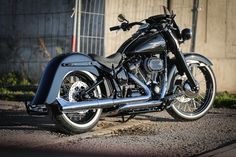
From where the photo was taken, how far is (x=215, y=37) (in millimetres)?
9984

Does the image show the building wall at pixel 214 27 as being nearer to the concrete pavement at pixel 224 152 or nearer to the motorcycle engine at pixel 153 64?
the motorcycle engine at pixel 153 64

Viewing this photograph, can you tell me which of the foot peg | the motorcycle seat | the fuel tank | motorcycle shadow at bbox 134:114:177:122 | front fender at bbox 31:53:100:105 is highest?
the fuel tank

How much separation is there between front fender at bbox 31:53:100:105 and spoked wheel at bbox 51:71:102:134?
8cm

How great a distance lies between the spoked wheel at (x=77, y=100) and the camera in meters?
4.96

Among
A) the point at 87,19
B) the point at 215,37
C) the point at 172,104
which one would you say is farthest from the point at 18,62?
the point at 172,104

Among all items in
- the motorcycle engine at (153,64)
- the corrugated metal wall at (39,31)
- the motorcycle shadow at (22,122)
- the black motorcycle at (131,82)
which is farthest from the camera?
the corrugated metal wall at (39,31)

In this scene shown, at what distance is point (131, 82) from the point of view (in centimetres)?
551

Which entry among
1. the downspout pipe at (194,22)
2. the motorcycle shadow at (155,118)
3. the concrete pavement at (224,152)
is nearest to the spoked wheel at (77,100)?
the motorcycle shadow at (155,118)

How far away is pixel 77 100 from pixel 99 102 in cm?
23

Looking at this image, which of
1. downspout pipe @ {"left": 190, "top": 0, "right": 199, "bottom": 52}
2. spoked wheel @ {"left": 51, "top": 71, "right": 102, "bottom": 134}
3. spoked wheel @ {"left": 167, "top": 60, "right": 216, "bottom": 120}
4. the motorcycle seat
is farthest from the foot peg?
downspout pipe @ {"left": 190, "top": 0, "right": 199, "bottom": 52}

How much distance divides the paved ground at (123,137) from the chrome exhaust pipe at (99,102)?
0.98 ft

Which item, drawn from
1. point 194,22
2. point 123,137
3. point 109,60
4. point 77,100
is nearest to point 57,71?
point 77,100

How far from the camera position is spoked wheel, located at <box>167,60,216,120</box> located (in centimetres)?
596

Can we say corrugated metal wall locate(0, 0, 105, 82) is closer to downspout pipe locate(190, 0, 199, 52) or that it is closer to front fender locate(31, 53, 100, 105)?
downspout pipe locate(190, 0, 199, 52)
